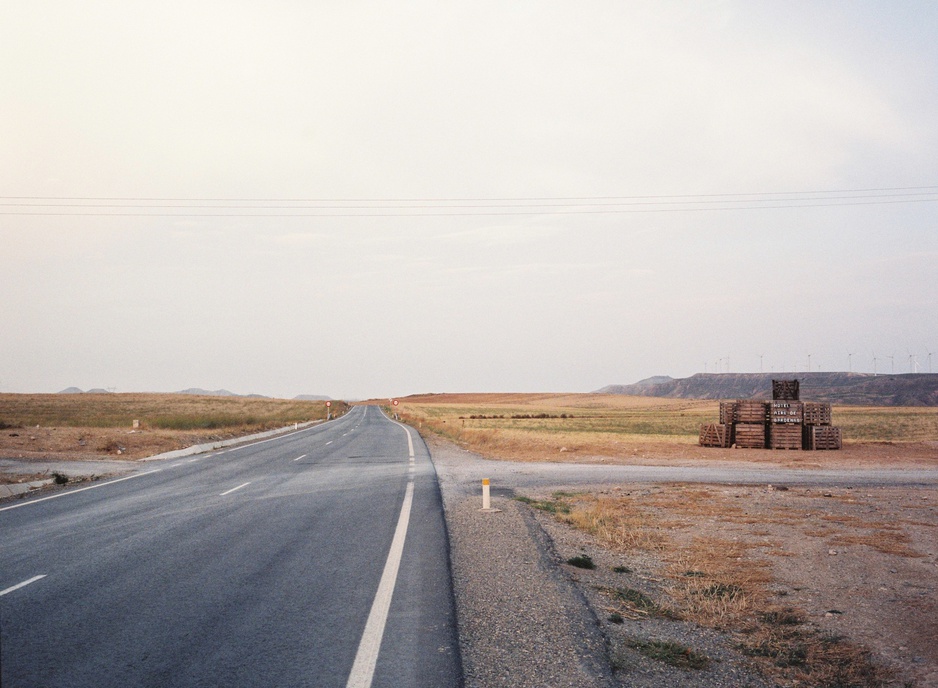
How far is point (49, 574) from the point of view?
7.84 meters

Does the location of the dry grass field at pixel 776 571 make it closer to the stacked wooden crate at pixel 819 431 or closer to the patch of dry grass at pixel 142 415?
the stacked wooden crate at pixel 819 431

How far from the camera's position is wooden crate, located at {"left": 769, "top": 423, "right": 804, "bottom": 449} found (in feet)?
105

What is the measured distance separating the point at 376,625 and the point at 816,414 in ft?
104

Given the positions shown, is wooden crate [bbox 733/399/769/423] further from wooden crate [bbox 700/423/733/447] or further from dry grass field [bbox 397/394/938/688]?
dry grass field [bbox 397/394/938/688]

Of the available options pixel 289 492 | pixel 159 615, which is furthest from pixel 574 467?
pixel 159 615

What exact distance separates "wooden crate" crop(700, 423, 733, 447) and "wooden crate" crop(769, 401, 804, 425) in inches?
83.9

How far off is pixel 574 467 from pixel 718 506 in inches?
341

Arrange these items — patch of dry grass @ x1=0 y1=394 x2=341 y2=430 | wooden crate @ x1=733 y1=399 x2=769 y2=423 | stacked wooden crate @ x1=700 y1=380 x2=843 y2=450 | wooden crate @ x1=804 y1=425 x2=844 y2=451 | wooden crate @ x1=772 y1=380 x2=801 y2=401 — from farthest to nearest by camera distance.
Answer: patch of dry grass @ x1=0 y1=394 x2=341 y2=430, wooden crate @ x1=772 y1=380 x2=801 y2=401, wooden crate @ x1=733 y1=399 x2=769 y2=423, stacked wooden crate @ x1=700 y1=380 x2=843 y2=450, wooden crate @ x1=804 y1=425 x2=844 y2=451

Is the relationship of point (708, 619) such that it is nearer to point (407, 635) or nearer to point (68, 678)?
point (407, 635)

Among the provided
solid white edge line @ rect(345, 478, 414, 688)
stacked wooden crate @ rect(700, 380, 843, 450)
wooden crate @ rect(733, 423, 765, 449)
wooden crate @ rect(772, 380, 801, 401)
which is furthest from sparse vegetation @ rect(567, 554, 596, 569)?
wooden crate @ rect(772, 380, 801, 401)

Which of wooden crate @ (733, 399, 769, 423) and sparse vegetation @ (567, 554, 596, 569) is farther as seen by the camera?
wooden crate @ (733, 399, 769, 423)

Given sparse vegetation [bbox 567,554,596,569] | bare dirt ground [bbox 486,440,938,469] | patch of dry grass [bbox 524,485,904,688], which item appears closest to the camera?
patch of dry grass [bbox 524,485,904,688]

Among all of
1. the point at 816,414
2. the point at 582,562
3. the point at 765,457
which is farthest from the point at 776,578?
the point at 816,414

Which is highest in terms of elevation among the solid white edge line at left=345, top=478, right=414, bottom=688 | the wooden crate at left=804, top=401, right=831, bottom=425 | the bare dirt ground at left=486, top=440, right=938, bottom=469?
the wooden crate at left=804, top=401, right=831, bottom=425
